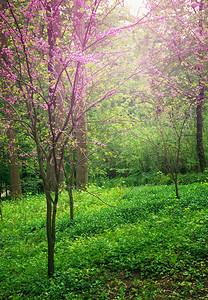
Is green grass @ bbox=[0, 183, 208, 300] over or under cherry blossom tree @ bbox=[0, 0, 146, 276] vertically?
under

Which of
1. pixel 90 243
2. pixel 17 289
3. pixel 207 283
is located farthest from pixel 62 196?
pixel 207 283

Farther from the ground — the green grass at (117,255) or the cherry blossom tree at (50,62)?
the cherry blossom tree at (50,62)

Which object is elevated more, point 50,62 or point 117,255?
point 50,62

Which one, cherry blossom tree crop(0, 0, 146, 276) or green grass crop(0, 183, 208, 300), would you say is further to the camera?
cherry blossom tree crop(0, 0, 146, 276)

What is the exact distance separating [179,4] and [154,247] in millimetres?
9490

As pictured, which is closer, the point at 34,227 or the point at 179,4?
the point at 34,227

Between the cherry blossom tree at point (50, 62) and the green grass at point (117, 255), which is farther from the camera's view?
the cherry blossom tree at point (50, 62)

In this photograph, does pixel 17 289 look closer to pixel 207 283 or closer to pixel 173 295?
pixel 173 295

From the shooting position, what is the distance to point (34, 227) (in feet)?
21.2

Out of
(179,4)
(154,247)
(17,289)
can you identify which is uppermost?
(179,4)

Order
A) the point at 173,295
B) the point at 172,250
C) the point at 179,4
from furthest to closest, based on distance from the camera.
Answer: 1. the point at 179,4
2. the point at 172,250
3. the point at 173,295

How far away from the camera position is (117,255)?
433cm

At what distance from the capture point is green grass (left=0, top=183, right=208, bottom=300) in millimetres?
3492

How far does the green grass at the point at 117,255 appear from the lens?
349cm
